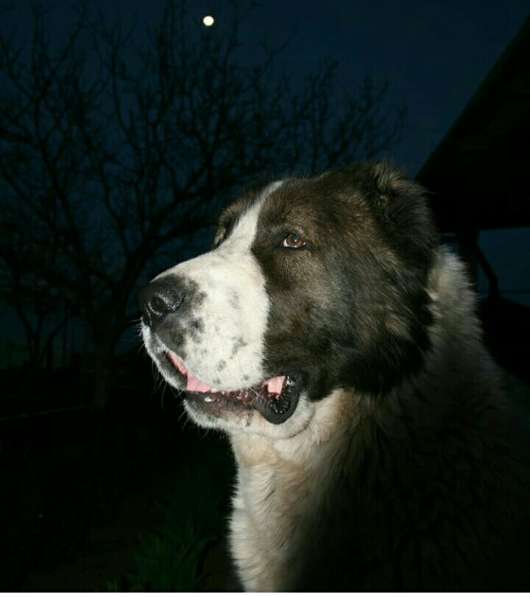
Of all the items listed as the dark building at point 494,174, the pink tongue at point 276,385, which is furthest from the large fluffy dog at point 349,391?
the dark building at point 494,174

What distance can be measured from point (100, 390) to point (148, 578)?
575 cm

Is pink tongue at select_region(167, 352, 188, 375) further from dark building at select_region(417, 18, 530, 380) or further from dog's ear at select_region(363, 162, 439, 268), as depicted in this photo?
dark building at select_region(417, 18, 530, 380)

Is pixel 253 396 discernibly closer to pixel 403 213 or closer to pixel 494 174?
pixel 403 213

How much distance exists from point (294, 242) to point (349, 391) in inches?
26.0

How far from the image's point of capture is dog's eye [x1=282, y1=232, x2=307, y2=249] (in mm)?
2377

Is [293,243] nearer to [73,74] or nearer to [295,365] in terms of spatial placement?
[295,365]

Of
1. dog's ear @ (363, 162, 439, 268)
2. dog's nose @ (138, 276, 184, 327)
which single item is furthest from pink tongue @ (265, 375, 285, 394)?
dog's ear @ (363, 162, 439, 268)

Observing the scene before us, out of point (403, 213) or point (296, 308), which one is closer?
point (296, 308)

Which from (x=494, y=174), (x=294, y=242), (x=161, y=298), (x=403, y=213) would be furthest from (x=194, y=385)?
(x=494, y=174)

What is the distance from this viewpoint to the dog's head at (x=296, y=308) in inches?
83.0

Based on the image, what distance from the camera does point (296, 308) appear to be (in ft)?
7.50

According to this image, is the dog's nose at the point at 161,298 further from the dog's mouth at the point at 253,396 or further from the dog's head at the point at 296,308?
the dog's mouth at the point at 253,396

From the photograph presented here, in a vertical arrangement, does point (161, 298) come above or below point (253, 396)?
above

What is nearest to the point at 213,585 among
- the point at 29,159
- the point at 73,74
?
the point at 29,159
